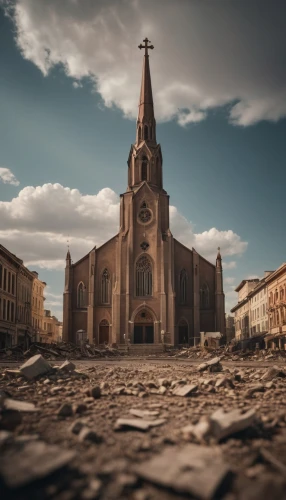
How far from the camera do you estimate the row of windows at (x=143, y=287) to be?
2083 inches

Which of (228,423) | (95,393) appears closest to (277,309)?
(95,393)

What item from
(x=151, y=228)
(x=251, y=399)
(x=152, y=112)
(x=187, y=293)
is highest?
(x=152, y=112)

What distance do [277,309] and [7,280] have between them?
31.0 m

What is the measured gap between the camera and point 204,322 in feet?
174

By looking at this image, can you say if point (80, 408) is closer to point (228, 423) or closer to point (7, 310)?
point (228, 423)

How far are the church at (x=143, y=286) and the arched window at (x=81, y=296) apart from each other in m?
0.13

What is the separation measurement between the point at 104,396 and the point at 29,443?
15.4 ft

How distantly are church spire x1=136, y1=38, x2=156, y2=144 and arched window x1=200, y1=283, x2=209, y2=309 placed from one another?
970 inches

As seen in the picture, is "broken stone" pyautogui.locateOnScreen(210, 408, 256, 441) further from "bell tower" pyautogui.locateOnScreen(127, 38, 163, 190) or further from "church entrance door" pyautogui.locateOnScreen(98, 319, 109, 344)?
"bell tower" pyautogui.locateOnScreen(127, 38, 163, 190)

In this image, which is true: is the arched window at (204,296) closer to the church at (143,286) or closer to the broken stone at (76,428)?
the church at (143,286)

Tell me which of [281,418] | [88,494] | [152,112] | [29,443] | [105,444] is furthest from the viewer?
[152,112]

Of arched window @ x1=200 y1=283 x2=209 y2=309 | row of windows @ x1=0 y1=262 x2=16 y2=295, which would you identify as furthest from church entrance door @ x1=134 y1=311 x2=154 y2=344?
row of windows @ x1=0 y1=262 x2=16 y2=295

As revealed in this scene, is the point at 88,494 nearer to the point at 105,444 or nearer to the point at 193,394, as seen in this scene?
the point at 105,444

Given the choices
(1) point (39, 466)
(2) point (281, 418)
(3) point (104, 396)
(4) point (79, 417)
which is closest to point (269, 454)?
(2) point (281, 418)
